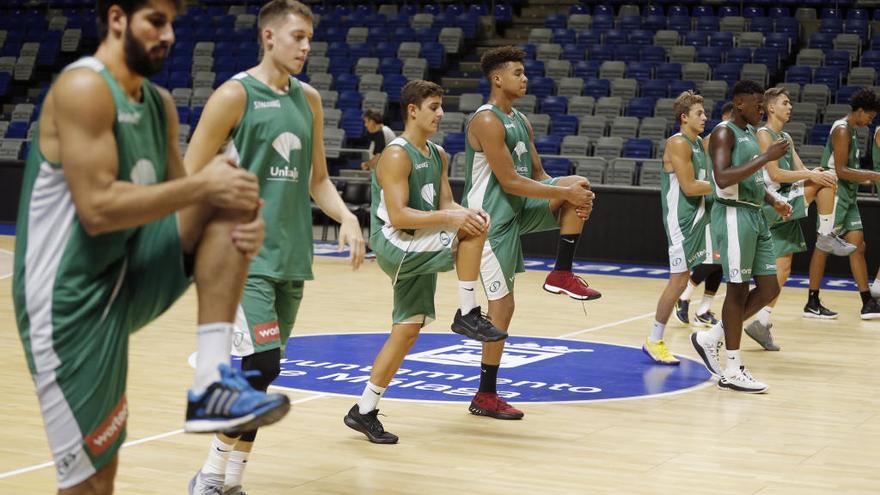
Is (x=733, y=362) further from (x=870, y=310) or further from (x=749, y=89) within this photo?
(x=870, y=310)

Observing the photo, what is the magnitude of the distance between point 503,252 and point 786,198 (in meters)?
4.20

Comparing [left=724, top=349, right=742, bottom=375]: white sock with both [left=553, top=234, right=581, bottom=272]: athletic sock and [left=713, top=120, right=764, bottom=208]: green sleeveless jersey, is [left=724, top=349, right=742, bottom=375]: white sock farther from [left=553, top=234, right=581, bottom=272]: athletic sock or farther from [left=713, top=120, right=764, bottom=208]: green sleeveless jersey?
[left=553, top=234, right=581, bottom=272]: athletic sock

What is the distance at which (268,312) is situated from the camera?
171 inches

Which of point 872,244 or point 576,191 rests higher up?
point 576,191

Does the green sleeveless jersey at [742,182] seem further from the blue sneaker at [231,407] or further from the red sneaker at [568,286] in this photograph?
the blue sneaker at [231,407]

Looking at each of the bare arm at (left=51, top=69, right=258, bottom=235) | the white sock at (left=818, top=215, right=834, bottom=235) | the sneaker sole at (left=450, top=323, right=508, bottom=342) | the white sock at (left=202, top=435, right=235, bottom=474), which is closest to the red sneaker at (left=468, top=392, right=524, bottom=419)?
the sneaker sole at (left=450, top=323, right=508, bottom=342)

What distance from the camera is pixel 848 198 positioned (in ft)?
35.3

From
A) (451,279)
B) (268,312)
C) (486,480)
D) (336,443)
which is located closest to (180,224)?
(268,312)

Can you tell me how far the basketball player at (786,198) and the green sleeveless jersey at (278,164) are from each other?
4.16 metres

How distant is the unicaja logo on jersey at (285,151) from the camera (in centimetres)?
426

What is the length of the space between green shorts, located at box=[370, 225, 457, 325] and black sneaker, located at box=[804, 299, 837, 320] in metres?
5.81

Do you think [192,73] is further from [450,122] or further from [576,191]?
[576,191]

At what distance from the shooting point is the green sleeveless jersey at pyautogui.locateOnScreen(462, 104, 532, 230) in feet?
21.1

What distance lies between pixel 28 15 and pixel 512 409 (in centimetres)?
2018
